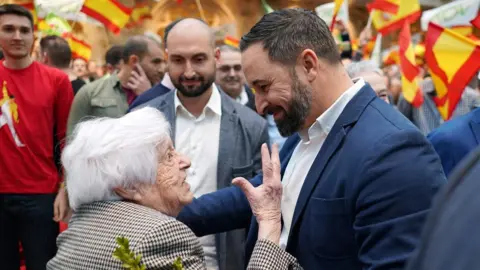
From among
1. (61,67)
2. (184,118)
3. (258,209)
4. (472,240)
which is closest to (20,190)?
(184,118)

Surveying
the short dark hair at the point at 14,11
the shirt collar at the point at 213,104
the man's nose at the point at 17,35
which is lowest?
the shirt collar at the point at 213,104

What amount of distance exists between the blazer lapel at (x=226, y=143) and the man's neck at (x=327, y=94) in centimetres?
141

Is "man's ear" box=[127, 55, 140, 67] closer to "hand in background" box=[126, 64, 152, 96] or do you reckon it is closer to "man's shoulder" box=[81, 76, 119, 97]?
"hand in background" box=[126, 64, 152, 96]

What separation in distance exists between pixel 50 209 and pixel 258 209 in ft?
8.61

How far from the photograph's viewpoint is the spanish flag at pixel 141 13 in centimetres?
2145

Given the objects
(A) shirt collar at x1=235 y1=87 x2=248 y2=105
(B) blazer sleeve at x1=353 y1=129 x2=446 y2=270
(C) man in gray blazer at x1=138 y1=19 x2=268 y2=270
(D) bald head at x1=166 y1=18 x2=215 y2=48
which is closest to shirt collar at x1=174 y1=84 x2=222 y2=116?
(C) man in gray blazer at x1=138 y1=19 x2=268 y2=270

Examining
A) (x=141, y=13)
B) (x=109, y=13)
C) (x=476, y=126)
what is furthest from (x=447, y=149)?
(x=141, y=13)

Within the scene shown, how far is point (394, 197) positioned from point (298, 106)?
0.49 meters

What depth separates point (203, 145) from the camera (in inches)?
145

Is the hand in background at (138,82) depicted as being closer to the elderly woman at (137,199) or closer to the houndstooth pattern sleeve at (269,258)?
the elderly woman at (137,199)

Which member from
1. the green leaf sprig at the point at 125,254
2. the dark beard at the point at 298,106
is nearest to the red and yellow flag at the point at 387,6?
the dark beard at the point at 298,106

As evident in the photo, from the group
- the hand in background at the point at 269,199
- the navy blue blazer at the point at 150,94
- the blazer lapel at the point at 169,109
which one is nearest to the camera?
the hand in background at the point at 269,199

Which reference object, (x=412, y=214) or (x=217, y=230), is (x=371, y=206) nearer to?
(x=412, y=214)

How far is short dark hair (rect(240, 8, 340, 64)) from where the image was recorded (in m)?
2.22
